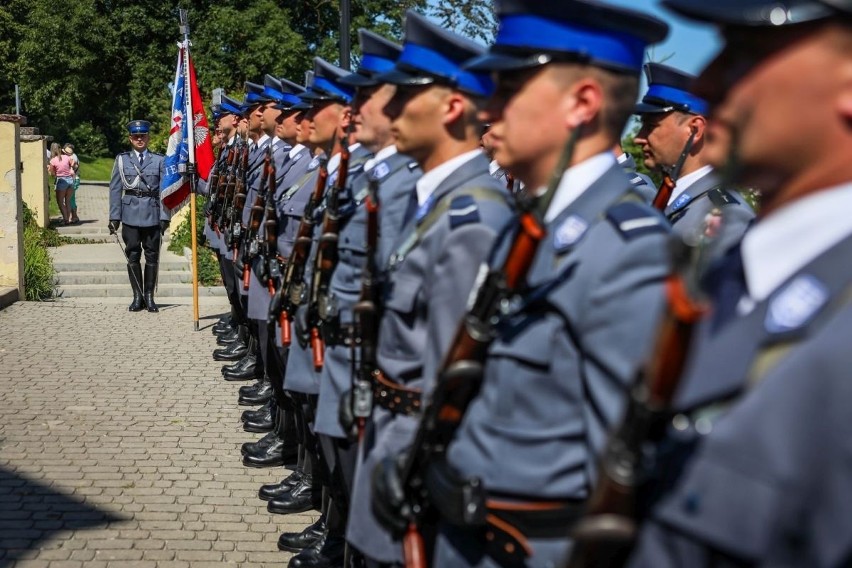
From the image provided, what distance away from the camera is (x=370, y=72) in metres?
4.27

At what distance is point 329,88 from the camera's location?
18.4 feet

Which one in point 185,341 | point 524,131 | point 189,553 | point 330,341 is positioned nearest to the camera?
point 524,131

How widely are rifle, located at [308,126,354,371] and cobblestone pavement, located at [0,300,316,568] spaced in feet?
4.18

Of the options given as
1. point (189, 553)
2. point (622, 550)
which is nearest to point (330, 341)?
point (189, 553)

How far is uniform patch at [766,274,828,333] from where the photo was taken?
1343 mm

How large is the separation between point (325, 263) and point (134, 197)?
8.59 m

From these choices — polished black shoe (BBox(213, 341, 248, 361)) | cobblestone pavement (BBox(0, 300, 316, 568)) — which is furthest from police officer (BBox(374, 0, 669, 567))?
polished black shoe (BBox(213, 341, 248, 361))

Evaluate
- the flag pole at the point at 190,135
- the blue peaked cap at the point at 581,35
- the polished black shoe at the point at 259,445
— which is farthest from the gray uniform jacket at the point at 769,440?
the flag pole at the point at 190,135

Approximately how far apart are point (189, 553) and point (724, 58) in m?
4.12

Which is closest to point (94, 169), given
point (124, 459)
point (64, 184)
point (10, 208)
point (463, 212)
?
point (64, 184)

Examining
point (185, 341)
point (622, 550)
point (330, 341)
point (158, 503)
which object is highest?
point (622, 550)

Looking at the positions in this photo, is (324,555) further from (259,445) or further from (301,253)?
(259,445)

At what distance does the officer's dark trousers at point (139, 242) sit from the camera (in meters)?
12.2

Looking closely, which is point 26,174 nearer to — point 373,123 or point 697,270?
point 373,123
